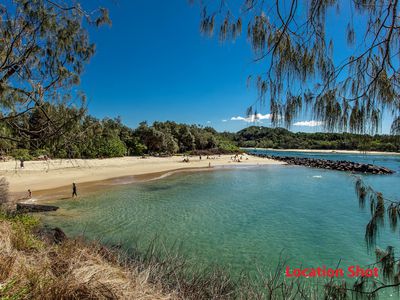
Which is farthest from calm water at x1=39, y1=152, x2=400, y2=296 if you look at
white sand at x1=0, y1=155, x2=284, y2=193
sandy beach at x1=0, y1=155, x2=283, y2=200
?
white sand at x1=0, y1=155, x2=284, y2=193

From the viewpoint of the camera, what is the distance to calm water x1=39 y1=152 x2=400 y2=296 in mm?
8570

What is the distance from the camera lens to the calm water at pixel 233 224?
28.1 feet

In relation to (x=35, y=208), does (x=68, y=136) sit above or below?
above

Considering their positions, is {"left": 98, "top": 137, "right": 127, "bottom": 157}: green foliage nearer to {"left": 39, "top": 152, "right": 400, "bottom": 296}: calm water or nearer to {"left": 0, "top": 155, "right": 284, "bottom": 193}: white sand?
{"left": 0, "top": 155, "right": 284, "bottom": 193}: white sand

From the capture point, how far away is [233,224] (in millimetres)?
11766

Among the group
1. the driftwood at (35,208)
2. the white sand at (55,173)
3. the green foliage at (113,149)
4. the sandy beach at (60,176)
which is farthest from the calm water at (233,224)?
the green foliage at (113,149)

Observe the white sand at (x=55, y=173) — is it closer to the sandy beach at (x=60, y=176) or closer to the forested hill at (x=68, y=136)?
the sandy beach at (x=60, y=176)

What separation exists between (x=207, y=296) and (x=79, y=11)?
20.0ft

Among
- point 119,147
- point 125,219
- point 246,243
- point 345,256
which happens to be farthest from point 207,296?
point 119,147

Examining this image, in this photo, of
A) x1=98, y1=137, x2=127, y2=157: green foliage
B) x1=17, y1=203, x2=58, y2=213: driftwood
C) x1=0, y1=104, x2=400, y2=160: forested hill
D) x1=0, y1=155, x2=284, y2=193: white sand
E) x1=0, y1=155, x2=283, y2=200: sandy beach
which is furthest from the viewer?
x1=98, y1=137, x2=127, y2=157: green foliage

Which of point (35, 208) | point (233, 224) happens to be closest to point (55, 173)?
point (35, 208)

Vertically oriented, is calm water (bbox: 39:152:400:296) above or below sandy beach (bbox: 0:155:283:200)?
below

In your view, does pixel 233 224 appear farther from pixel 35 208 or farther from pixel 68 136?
pixel 35 208

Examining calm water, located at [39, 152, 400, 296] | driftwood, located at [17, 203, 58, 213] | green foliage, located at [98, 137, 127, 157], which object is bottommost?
calm water, located at [39, 152, 400, 296]
